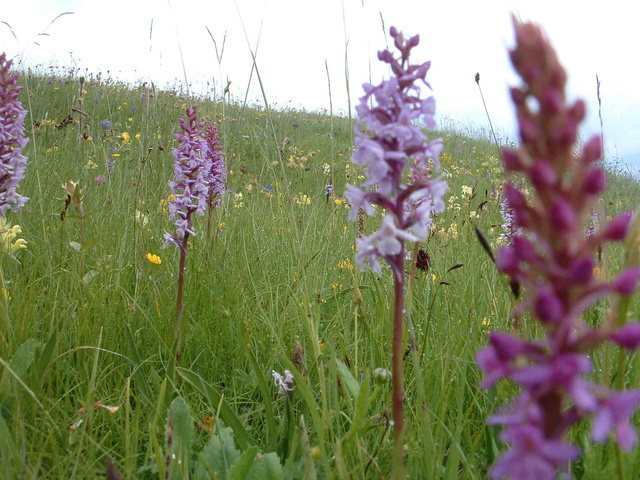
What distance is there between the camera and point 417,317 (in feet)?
8.14

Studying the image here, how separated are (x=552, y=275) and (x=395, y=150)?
563 mm

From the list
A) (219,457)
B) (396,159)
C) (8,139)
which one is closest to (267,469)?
(219,457)

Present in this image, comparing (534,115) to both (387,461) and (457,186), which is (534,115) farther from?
(457,186)

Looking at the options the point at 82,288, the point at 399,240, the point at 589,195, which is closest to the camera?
the point at 589,195

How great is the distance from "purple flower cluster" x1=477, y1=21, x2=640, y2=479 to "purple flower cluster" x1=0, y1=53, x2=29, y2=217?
2.77 meters

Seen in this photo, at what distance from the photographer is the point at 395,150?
1.01 meters

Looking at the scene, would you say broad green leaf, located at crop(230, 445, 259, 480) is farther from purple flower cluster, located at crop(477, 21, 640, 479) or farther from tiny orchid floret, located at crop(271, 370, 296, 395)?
purple flower cluster, located at crop(477, 21, 640, 479)

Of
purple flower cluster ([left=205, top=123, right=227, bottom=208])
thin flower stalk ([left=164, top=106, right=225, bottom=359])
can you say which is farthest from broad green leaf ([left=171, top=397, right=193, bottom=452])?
purple flower cluster ([left=205, top=123, right=227, bottom=208])

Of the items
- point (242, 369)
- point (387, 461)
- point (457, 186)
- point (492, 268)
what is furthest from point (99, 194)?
point (457, 186)

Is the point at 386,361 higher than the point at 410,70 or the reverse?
the reverse

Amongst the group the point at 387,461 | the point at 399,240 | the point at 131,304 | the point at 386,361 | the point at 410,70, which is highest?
the point at 410,70

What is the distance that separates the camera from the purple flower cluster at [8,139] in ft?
8.79

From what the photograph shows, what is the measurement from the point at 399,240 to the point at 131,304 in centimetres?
170

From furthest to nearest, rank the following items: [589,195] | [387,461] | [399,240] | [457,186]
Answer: [457,186] < [387,461] < [399,240] < [589,195]
